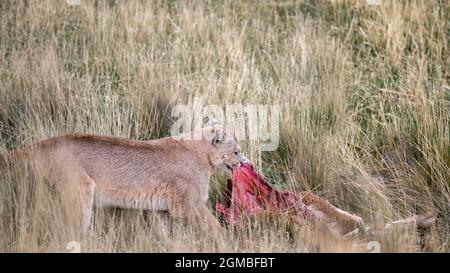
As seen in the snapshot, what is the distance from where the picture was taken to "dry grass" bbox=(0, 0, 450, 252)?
258 inches

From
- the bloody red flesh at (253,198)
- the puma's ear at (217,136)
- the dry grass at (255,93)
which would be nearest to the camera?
the dry grass at (255,93)

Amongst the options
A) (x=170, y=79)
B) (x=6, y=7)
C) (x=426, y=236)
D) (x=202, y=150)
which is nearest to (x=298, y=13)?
(x=170, y=79)

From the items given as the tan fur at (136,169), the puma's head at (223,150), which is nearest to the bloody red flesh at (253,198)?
the puma's head at (223,150)

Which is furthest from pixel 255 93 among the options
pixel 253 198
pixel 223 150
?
pixel 253 198

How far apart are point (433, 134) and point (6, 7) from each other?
17.6 feet

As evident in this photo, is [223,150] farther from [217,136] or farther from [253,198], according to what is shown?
[253,198]

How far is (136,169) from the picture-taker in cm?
669

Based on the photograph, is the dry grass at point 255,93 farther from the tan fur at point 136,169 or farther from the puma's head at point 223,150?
the puma's head at point 223,150

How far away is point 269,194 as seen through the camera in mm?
7047

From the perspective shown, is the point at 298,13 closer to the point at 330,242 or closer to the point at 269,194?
the point at 269,194

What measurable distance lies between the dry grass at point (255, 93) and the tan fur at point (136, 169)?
0.50ft

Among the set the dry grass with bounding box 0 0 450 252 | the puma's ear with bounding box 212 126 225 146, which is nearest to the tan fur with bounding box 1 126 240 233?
the puma's ear with bounding box 212 126 225 146

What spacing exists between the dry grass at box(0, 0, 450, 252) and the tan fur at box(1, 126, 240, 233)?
0.15 meters

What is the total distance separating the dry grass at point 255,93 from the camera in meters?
6.55
